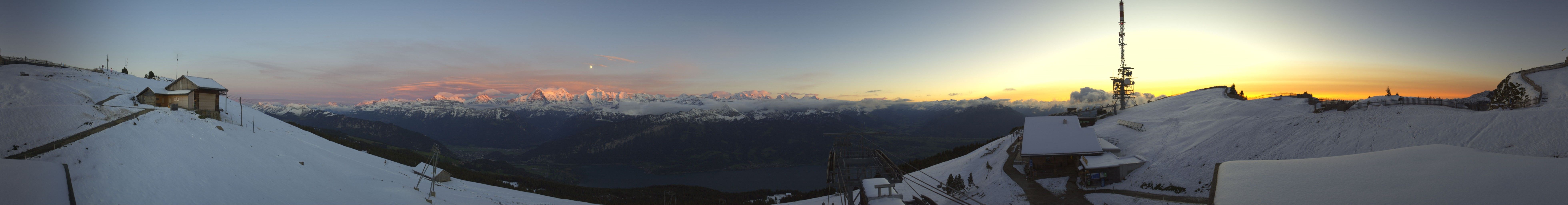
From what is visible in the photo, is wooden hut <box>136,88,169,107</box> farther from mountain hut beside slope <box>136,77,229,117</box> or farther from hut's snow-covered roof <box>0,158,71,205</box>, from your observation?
hut's snow-covered roof <box>0,158,71,205</box>

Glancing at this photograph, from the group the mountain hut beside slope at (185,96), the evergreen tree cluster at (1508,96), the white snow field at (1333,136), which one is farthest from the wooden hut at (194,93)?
the evergreen tree cluster at (1508,96)

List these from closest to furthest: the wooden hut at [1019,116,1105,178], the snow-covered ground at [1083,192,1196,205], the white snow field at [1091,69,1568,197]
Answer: the snow-covered ground at [1083,192,1196,205] < the white snow field at [1091,69,1568,197] < the wooden hut at [1019,116,1105,178]

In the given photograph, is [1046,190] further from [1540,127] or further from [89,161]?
[89,161]

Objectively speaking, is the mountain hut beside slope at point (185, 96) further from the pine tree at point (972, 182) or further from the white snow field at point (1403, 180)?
the white snow field at point (1403, 180)

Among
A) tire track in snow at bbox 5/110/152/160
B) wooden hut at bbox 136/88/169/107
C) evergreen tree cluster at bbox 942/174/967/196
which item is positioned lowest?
evergreen tree cluster at bbox 942/174/967/196

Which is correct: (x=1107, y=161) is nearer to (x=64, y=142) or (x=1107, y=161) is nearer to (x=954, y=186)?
(x=954, y=186)

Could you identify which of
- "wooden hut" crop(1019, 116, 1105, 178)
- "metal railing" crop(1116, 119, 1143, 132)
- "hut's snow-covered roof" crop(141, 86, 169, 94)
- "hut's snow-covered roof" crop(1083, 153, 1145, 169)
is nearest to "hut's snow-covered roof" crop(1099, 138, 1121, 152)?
"wooden hut" crop(1019, 116, 1105, 178)
